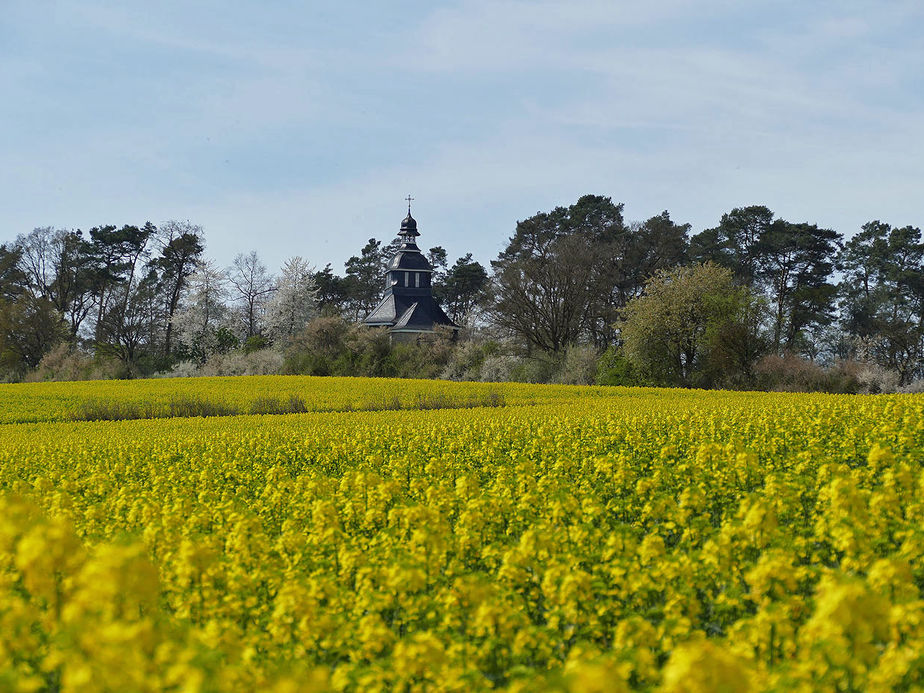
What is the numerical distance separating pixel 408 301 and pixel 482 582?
63.5m

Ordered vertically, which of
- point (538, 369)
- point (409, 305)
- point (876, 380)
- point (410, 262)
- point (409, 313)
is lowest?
point (538, 369)

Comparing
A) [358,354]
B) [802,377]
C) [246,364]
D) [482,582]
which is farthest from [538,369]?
[482,582]

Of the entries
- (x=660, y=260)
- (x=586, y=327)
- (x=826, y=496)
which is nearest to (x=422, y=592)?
(x=826, y=496)

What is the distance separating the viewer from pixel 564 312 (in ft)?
156

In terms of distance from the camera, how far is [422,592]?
219 inches

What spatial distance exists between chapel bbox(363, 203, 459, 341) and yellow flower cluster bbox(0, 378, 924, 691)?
51.3 m

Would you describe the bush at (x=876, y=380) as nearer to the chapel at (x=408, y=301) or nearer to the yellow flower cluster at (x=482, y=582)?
the yellow flower cluster at (x=482, y=582)

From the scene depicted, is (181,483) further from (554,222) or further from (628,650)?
(554,222)

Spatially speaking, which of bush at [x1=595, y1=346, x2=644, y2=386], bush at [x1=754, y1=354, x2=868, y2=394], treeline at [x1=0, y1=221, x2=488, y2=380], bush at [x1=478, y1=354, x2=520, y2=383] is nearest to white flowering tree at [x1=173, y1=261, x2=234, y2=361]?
treeline at [x1=0, y1=221, x2=488, y2=380]

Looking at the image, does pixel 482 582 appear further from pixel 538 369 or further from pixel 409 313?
pixel 409 313

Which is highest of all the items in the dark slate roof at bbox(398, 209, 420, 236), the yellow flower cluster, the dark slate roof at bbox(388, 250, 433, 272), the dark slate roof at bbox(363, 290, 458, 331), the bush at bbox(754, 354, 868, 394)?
the dark slate roof at bbox(398, 209, 420, 236)

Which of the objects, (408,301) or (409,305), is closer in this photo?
(409,305)

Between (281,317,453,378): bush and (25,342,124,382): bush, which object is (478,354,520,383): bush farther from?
(25,342,124,382): bush

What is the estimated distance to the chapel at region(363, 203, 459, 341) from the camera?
62.3 m
